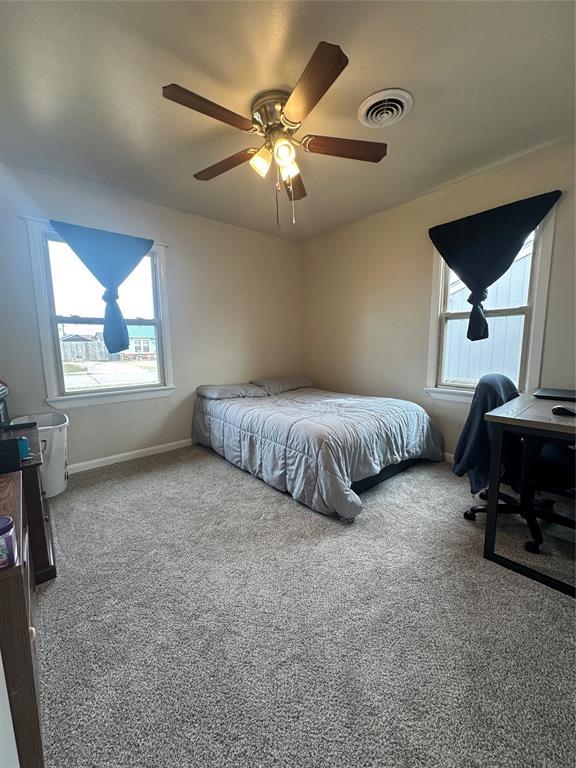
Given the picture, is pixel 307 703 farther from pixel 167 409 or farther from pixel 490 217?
pixel 490 217

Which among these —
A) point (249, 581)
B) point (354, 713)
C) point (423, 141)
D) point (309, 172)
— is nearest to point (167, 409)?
point (249, 581)

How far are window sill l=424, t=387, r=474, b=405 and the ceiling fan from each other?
2.09m

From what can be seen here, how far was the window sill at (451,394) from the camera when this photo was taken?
9.46ft

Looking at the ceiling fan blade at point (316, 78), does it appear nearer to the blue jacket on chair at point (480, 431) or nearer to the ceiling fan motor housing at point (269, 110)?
the ceiling fan motor housing at point (269, 110)

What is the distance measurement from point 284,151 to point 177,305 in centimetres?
205

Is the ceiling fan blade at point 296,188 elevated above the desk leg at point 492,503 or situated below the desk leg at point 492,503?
above

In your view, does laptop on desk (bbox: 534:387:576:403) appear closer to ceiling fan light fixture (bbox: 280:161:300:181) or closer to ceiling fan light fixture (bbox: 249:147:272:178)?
ceiling fan light fixture (bbox: 280:161:300:181)

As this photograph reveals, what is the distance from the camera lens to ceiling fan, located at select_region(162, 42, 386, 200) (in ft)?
4.44

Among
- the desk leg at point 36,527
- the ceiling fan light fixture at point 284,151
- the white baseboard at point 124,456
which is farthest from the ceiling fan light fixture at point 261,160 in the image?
the white baseboard at point 124,456

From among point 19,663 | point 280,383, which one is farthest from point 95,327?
point 19,663

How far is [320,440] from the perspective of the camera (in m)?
2.14

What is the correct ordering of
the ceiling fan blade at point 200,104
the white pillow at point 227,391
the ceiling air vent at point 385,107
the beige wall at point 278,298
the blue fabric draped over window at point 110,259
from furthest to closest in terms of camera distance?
the white pillow at point 227,391
the blue fabric draped over window at point 110,259
the beige wall at point 278,298
the ceiling air vent at point 385,107
the ceiling fan blade at point 200,104

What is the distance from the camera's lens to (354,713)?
1008 millimetres

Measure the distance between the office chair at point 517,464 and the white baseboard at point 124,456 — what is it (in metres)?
2.80
